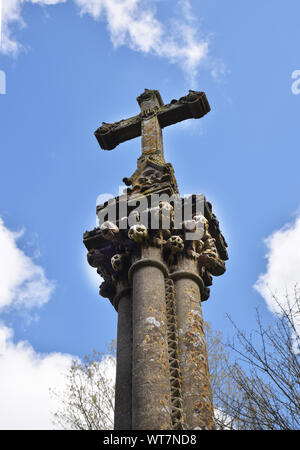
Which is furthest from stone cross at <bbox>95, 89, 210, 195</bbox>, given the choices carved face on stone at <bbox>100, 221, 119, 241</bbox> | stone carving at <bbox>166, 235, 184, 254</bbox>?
stone carving at <bbox>166, 235, 184, 254</bbox>

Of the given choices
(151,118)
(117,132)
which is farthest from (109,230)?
(117,132)

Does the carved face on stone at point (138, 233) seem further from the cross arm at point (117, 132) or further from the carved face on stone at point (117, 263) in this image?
the cross arm at point (117, 132)

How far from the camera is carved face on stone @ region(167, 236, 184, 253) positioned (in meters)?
6.12

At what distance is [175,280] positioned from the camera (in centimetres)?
600

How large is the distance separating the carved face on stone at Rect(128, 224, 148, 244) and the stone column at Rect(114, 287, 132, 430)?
0.60m

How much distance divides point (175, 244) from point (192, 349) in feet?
4.49

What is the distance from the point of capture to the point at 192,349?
5.20m

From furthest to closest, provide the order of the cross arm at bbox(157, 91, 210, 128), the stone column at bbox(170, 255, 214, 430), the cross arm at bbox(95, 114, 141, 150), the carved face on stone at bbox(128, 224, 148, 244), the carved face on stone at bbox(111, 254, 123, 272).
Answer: the cross arm at bbox(95, 114, 141, 150) < the cross arm at bbox(157, 91, 210, 128) < the carved face on stone at bbox(111, 254, 123, 272) < the carved face on stone at bbox(128, 224, 148, 244) < the stone column at bbox(170, 255, 214, 430)

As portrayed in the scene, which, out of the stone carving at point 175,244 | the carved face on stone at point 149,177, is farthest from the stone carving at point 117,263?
the carved face on stone at point 149,177

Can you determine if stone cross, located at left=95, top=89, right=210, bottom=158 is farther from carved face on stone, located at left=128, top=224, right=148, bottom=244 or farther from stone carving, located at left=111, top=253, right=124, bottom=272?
stone carving, located at left=111, top=253, right=124, bottom=272

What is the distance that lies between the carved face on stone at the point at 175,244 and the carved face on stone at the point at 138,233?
0.96 feet

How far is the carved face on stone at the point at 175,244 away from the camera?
6117 millimetres

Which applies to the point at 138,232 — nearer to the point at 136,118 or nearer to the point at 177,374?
the point at 177,374
